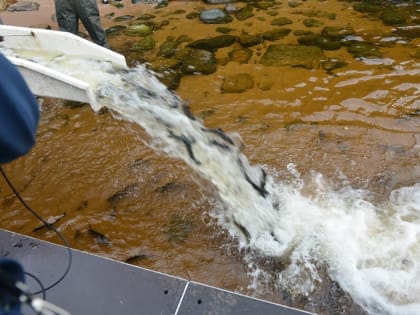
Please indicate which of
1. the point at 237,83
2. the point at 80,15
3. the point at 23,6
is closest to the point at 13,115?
the point at 237,83

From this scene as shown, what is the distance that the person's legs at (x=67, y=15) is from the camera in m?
6.04

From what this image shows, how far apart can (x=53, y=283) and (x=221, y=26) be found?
6356mm

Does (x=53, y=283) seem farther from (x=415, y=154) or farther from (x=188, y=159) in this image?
(x=415, y=154)

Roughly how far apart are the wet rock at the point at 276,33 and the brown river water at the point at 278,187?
1.15 m

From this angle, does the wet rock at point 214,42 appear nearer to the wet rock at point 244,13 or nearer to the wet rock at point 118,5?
the wet rock at point 244,13

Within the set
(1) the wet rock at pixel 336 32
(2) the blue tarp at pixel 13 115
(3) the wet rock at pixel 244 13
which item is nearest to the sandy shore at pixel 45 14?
(3) the wet rock at pixel 244 13

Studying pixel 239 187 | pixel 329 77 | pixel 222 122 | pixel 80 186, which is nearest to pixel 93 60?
pixel 80 186

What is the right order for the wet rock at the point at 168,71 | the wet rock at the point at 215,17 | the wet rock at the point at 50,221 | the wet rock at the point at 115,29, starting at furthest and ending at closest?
1. the wet rock at the point at 215,17
2. the wet rock at the point at 115,29
3. the wet rock at the point at 168,71
4. the wet rock at the point at 50,221

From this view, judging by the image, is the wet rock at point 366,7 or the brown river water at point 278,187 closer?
the brown river water at point 278,187

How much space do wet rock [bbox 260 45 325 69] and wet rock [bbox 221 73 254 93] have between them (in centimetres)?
57

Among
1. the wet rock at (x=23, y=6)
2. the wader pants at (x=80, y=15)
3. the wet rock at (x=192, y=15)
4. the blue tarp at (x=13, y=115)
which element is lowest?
the wet rock at (x=192, y=15)

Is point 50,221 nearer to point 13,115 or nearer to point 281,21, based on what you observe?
point 13,115

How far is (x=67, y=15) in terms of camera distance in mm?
6168

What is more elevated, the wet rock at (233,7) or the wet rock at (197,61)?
the wet rock at (233,7)
